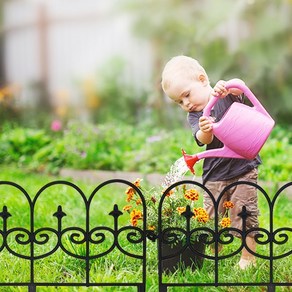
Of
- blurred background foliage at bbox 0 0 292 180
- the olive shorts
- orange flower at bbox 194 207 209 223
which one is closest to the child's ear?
the olive shorts

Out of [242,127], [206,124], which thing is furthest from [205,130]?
[242,127]

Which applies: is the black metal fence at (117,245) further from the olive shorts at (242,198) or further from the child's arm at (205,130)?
the child's arm at (205,130)

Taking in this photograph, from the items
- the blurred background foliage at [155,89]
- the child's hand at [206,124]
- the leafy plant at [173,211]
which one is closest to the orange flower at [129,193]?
the leafy plant at [173,211]

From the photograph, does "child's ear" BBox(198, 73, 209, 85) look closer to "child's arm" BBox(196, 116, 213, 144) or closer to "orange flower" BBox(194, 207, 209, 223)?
"child's arm" BBox(196, 116, 213, 144)

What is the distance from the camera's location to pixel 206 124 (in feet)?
9.88

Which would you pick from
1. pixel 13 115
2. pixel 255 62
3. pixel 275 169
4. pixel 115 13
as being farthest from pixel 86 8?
pixel 275 169

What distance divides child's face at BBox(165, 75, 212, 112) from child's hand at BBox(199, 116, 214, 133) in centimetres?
24

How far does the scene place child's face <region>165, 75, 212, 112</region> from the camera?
3205 mm

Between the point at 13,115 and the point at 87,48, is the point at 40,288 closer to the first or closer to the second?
the point at 13,115

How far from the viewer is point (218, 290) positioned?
293 cm

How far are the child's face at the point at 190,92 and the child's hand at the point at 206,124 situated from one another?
0.80ft

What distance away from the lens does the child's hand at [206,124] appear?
300 cm

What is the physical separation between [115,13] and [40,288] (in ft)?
20.8

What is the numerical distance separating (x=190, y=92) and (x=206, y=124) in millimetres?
273
